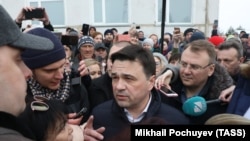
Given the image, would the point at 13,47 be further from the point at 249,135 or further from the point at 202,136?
the point at 249,135

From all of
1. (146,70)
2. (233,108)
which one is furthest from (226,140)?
(146,70)

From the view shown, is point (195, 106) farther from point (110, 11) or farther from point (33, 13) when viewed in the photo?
point (110, 11)

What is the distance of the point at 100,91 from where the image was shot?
8.63ft

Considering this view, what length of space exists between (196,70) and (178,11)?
10.5 metres

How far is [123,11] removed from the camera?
41.6 feet

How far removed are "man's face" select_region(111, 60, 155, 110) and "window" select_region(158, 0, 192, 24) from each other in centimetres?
1046

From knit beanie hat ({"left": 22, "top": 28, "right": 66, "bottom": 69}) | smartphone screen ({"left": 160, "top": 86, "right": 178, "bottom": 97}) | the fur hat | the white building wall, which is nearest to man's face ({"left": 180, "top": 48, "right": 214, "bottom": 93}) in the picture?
smartphone screen ({"left": 160, "top": 86, "right": 178, "bottom": 97})

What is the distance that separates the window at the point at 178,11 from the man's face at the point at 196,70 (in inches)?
392

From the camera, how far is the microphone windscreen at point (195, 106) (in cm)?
199

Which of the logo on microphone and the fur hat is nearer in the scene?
the fur hat

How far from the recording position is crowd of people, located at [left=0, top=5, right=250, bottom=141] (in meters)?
1.03

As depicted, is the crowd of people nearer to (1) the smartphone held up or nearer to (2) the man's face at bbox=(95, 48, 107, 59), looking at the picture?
(1) the smartphone held up

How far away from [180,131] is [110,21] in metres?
11.9

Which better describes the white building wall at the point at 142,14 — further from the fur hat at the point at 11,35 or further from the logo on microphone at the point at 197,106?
the fur hat at the point at 11,35
